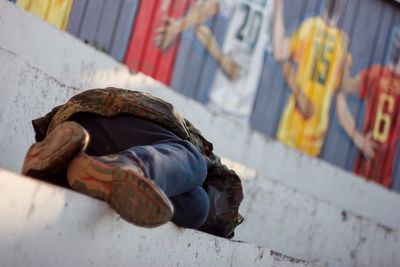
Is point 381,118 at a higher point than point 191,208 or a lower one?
higher

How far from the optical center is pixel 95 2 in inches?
190

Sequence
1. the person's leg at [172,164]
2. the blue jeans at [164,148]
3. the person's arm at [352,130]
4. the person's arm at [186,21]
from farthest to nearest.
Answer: the person's arm at [352,130], the person's arm at [186,21], the blue jeans at [164,148], the person's leg at [172,164]

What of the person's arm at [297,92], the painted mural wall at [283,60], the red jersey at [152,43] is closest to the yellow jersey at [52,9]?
the painted mural wall at [283,60]

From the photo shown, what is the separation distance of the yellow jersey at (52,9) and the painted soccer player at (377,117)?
250cm

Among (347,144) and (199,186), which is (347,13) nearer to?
(347,144)

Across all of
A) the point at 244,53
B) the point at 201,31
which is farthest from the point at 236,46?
the point at 201,31

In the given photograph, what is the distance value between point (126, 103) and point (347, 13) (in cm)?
451

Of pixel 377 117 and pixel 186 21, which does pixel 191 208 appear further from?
pixel 377 117

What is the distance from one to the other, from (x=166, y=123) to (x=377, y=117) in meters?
4.72

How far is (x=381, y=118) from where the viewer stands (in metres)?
6.78

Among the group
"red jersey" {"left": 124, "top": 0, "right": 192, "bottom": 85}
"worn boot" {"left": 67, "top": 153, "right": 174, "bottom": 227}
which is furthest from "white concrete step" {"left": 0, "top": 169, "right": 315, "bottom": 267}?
"red jersey" {"left": 124, "top": 0, "right": 192, "bottom": 85}

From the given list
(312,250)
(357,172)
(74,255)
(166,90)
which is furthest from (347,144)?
(74,255)

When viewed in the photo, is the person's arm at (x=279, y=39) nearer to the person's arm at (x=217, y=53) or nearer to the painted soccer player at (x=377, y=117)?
the person's arm at (x=217, y=53)

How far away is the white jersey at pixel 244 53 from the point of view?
18.6ft
